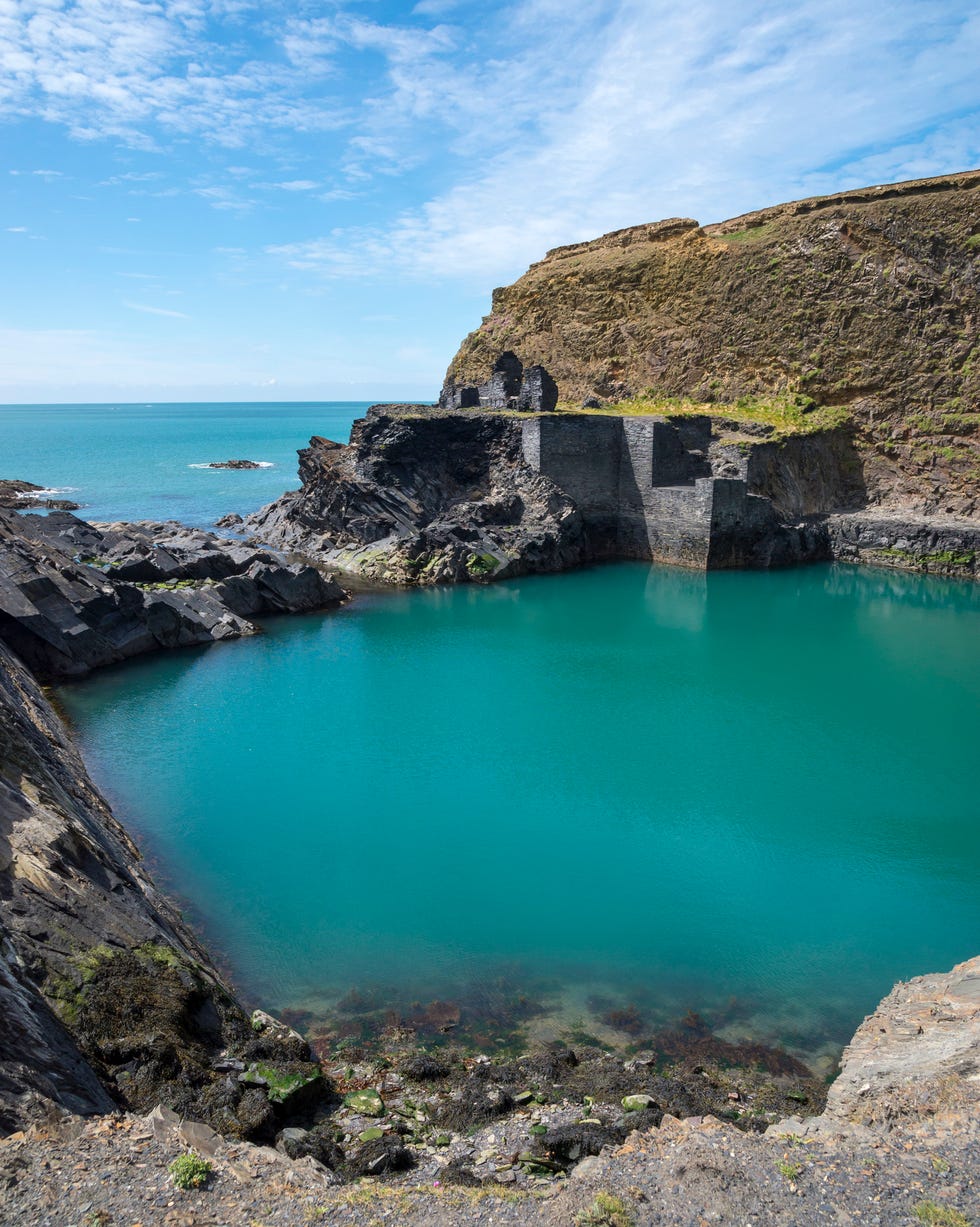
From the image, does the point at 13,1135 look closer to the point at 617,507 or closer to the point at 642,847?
the point at 642,847

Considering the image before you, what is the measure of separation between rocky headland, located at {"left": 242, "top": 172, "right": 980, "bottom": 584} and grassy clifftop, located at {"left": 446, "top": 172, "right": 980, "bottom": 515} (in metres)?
0.09

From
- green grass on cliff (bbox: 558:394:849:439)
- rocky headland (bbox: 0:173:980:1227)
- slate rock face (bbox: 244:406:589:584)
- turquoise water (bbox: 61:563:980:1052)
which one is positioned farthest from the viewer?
green grass on cliff (bbox: 558:394:849:439)

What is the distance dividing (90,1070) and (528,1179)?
3580 millimetres

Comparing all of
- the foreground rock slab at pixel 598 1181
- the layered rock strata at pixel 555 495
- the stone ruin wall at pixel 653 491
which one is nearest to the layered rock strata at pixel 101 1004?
the foreground rock slab at pixel 598 1181

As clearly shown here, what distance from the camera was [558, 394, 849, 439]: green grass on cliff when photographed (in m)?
38.0

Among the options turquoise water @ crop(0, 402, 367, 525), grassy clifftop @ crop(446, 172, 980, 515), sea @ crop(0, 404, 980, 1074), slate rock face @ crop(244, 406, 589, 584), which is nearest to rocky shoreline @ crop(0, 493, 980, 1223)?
sea @ crop(0, 404, 980, 1074)

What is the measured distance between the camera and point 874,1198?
5.48 metres

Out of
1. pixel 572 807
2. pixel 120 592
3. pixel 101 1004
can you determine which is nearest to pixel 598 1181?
pixel 101 1004

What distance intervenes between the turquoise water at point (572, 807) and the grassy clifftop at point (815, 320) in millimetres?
14267

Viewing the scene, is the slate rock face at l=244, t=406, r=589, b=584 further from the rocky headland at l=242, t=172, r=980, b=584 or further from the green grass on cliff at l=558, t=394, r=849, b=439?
the green grass on cliff at l=558, t=394, r=849, b=439

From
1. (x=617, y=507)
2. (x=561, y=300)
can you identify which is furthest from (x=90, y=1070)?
(x=561, y=300)

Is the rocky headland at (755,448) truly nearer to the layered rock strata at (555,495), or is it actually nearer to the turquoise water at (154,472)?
the layered rock strata at (555,495)

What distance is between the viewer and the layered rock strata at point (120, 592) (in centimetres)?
2102

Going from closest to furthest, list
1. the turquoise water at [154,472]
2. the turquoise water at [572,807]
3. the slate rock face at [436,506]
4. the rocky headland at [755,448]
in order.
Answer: the turquoise water at [572,807]
the slate rock face at [436,506]
the rocky headland at [755,448]
the turquoise water at [154,472]
